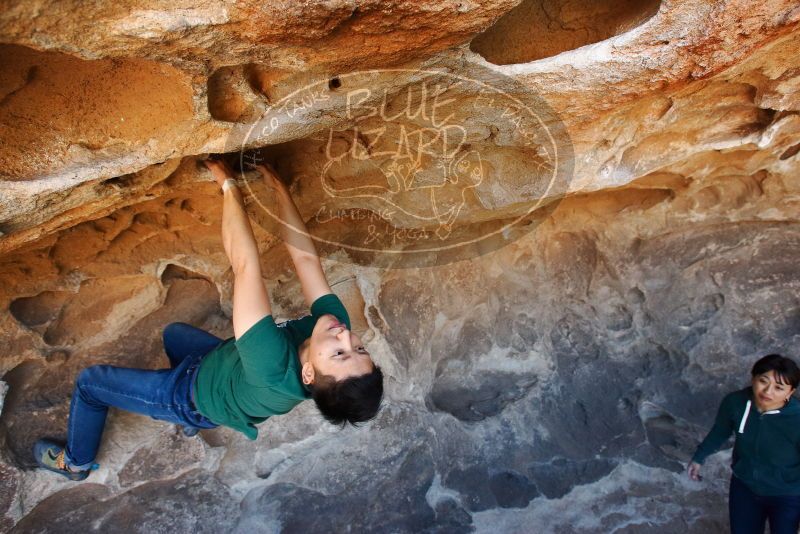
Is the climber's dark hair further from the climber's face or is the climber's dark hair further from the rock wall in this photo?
the rock wall

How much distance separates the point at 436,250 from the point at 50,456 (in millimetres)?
1355

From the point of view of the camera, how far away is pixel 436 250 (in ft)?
6.70

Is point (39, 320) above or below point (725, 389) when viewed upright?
above

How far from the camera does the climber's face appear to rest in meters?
1.28

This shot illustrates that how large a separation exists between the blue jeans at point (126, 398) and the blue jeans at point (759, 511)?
161 centimetres

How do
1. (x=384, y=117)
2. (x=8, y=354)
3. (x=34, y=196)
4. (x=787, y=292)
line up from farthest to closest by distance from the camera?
1. (x=787, y=292)
2. (x=8, y=354)
3. (x=384, y=117)
4. (x=34, y=196)

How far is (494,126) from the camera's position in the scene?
55.9 inches

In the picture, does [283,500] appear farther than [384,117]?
Yes

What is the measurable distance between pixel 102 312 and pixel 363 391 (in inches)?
39.1

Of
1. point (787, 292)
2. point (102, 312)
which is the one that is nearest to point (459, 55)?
point (102, 312)

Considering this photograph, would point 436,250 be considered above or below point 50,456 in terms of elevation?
above

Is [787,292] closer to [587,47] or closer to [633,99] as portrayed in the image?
[633,99]

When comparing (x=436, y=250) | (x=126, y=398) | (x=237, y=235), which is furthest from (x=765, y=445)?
(x=126, y=398)

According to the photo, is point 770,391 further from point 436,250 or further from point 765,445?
point 436,250
